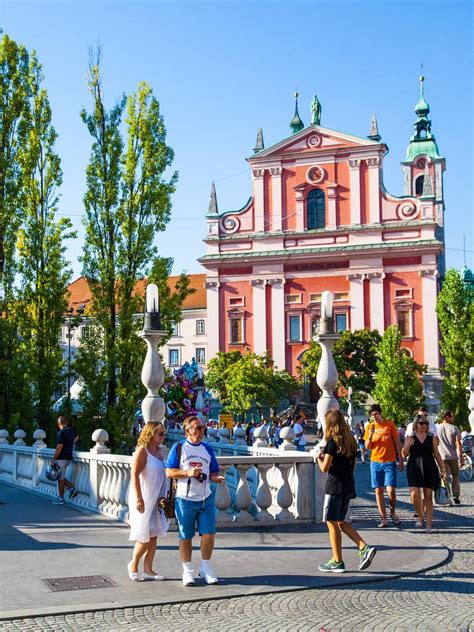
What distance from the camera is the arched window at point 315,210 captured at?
58.8 metres

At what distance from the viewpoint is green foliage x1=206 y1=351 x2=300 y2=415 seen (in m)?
52.2

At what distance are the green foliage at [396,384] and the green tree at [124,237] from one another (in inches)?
1121

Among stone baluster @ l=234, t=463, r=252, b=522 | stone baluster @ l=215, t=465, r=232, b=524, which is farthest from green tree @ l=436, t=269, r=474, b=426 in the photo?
stone baluster @ l=215, t=465, r=232, b=524

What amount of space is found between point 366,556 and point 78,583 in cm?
287

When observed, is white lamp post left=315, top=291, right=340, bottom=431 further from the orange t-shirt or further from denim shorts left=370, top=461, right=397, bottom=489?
denim shorts left=370, top=461, right=397, bottom=489

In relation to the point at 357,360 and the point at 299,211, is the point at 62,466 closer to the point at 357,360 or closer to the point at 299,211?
the point at 357,360

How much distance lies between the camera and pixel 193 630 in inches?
248

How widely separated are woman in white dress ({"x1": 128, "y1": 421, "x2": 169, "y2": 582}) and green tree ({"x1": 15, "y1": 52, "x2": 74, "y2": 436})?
586 inches

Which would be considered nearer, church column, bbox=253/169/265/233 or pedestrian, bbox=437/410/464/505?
pedestrian, bbox=437/410/464/505

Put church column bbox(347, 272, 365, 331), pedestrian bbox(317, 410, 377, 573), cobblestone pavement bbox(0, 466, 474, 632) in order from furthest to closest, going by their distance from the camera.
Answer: church column bbox(347, 272, 365, 331), pedestrian bbox(317, 410, 377, 573), cobblestone pavement bbox(0, 466, 474, 632)

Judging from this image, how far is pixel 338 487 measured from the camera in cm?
841

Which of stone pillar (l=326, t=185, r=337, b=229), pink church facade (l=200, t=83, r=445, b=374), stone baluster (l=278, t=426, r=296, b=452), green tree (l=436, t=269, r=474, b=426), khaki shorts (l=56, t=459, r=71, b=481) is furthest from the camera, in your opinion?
stone pillar (l=326, t=185, r=337, b=229)

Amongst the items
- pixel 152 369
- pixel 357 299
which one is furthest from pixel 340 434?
pixel 357 299

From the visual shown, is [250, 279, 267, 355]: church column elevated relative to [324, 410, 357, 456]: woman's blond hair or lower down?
elevated
